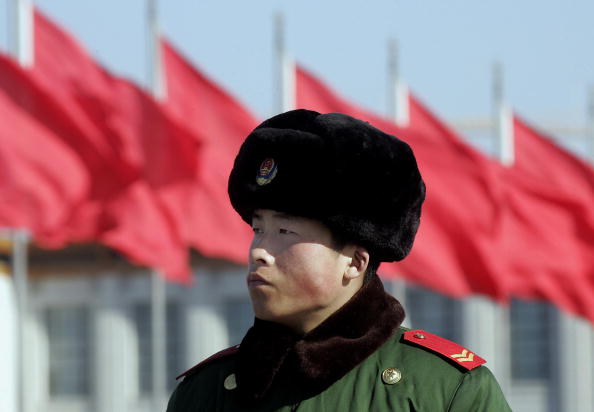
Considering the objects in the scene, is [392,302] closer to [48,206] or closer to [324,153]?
[324,153]

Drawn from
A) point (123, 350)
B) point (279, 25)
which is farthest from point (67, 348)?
point (279, 25)

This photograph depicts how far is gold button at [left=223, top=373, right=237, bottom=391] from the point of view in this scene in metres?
3.63

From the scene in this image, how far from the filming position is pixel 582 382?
34.7 m

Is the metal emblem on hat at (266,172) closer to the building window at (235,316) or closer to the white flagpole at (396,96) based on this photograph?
the white flagpole at (396,96)

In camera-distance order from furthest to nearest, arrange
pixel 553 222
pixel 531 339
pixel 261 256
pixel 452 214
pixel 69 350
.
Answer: pixel 69 350, pixel 531 339, pixel 553 222, pixel 452 214, pixel 261 256

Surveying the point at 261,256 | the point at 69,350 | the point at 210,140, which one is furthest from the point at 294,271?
the point at 69,350

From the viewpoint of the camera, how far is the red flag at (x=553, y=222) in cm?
1580

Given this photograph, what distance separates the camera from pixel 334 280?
3.51m

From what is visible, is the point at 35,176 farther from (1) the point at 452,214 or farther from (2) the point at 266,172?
(2) the point at 266,172

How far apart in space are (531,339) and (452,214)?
814 inches

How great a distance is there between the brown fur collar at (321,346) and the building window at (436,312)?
106 feet

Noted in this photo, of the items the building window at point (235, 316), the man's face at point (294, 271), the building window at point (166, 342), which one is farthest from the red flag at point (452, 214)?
the building window at point (166, 342)

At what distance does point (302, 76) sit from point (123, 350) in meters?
23.3

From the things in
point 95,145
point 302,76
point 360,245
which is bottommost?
point 360,245
